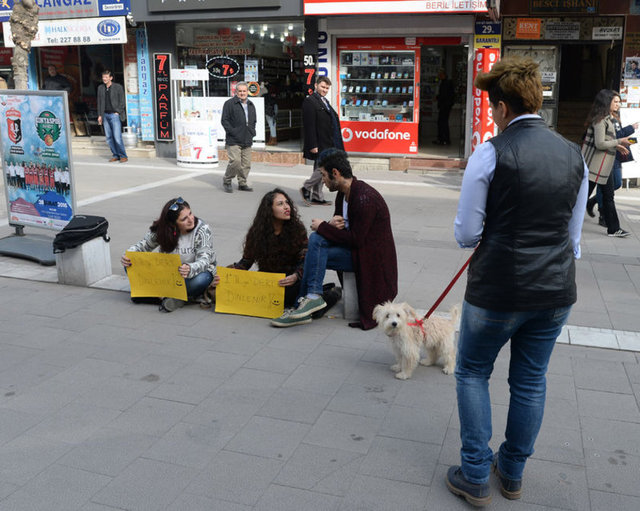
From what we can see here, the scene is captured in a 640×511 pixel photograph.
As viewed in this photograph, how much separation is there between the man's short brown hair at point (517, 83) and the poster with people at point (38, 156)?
500 centimetres

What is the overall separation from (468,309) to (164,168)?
11810 millimetres

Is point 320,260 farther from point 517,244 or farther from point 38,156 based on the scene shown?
point 38,156

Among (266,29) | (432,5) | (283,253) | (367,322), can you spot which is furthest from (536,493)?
(266,29)

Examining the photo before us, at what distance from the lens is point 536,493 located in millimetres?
3133

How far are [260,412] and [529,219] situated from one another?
199 cm

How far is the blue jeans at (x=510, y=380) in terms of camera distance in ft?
9.27

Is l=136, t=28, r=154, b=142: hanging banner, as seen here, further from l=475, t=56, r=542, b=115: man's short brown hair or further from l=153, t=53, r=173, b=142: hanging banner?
l=475, t=56, r=542, b=115: man's short brown hair

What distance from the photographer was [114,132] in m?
14.4

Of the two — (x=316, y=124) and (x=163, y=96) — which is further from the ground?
(x=163, y=96)

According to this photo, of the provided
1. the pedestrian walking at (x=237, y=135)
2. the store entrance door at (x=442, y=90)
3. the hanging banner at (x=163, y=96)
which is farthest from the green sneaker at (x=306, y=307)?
the store entrance door at (x=442, y=90)

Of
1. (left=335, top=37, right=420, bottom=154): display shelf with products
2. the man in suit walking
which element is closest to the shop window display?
(left=335, top=37, right=420, bottom=154): display shelf with products

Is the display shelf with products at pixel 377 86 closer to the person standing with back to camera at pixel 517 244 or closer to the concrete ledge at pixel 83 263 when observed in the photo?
the concrete ledge at pixel 83 263

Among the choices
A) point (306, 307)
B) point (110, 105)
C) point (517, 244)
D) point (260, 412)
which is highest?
point (110, 105)

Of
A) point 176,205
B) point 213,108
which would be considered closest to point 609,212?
point 176,205
